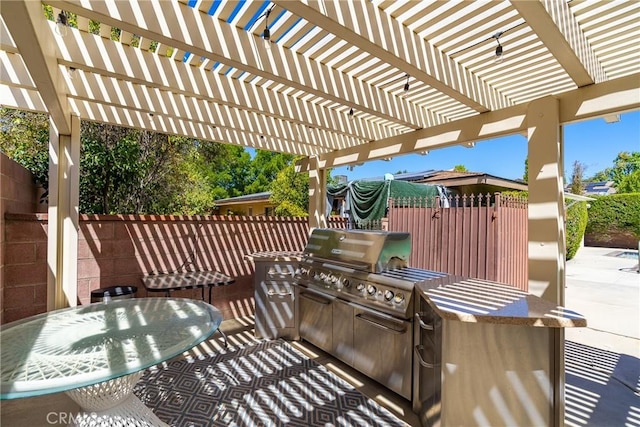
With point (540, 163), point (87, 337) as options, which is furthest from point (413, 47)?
point (87, 337)

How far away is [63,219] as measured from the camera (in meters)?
3.24

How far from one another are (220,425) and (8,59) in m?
3.43

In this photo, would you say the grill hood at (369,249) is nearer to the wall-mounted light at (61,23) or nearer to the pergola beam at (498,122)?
the pergola beam at (498,122)

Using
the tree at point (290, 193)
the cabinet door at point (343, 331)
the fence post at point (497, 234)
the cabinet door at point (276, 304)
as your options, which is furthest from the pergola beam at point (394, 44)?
the tree at point (290, 193)

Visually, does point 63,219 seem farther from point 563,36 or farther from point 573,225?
point 573,225

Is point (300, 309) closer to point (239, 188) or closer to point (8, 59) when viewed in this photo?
point (8, 59)

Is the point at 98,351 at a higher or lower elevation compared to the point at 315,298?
higher

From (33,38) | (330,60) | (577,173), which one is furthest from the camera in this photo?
(577,173)

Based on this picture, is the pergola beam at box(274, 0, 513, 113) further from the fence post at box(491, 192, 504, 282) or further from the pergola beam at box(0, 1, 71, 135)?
the fence post at box(491, 192, 504, 282)

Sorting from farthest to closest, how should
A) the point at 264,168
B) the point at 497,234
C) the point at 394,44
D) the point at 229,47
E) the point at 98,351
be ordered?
the point at 264,168, the point at 497,234, the point at 229,47, the point at 394,44, the point at 98,351

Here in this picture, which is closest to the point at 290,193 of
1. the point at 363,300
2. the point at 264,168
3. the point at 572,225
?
the point at 363,300

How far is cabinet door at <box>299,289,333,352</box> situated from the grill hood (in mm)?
507

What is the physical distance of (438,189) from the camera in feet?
23.6

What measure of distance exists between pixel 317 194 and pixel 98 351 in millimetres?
4021
